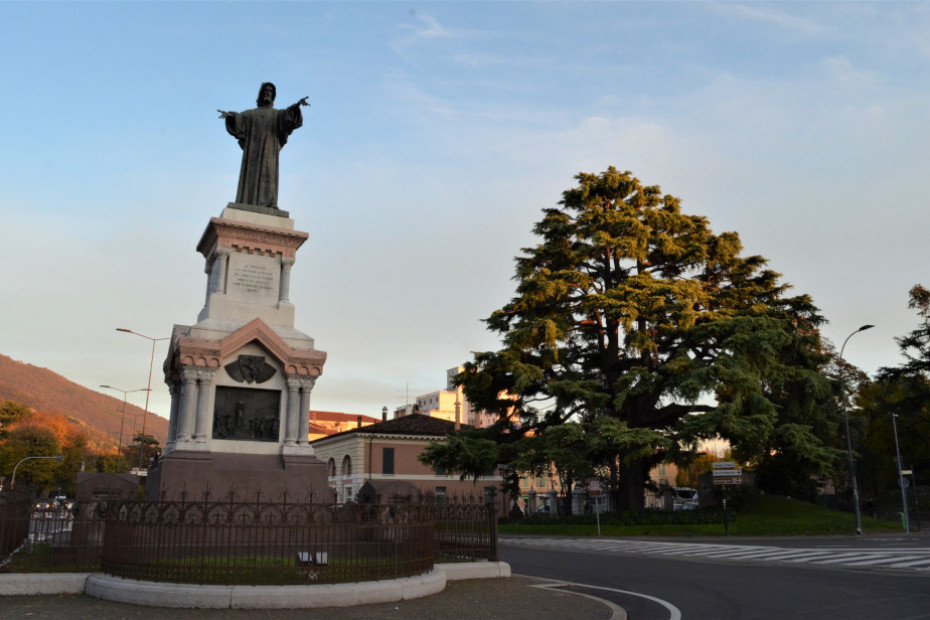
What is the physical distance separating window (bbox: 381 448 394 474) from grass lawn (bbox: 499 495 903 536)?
1957 centimetres

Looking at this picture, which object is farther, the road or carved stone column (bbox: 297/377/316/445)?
carved stone column (bbox: 297/377/316/445)

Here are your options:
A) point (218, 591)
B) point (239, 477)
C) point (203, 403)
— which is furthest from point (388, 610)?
point (203, 403)

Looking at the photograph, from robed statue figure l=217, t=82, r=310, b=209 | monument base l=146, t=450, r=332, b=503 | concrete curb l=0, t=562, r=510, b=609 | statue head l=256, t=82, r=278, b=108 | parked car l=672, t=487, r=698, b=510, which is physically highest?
statue head l=256, t=82, r=278, b=108

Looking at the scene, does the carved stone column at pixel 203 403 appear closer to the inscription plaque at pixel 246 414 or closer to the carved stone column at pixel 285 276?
the inscription plaque at pixel 246 414

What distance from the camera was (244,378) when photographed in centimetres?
1800

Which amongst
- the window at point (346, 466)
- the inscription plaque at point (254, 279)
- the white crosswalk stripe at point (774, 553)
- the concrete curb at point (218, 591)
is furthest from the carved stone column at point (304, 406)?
the window at point (346, 466)

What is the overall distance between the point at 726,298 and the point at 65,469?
92.6 metres

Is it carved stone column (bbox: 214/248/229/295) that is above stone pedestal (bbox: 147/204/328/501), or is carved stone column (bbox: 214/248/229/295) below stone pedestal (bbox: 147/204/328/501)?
above

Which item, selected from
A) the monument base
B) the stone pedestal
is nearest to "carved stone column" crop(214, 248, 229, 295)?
the stone pedestal

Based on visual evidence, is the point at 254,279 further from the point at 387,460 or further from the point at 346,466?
the point at 346,466

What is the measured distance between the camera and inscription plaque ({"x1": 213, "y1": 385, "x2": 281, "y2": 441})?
694 inches

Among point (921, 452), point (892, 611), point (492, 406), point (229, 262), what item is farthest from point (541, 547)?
point (921, 452)

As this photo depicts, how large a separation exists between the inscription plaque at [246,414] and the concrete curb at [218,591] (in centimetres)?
623

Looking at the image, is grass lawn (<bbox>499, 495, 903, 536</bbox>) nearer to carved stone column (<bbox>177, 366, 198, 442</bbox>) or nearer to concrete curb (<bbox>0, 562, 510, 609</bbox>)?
carved stone column (<bbox>177, 366, 198, 442</bbox>)
